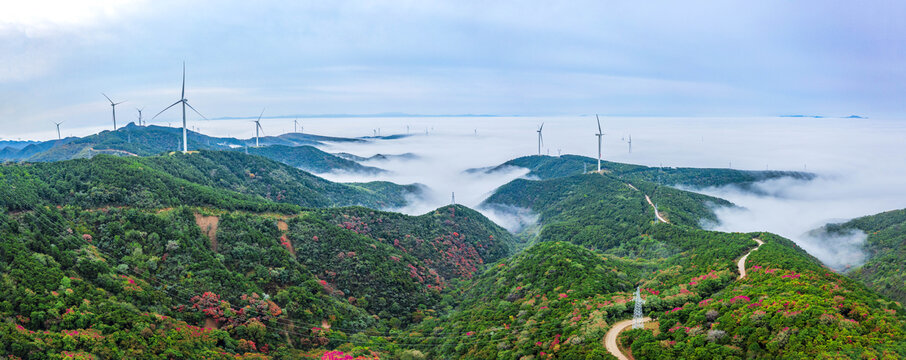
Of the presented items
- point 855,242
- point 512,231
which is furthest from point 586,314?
point 512,231

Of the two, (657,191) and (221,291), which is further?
(657,191)

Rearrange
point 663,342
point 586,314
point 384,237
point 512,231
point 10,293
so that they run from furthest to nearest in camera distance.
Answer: point 512,231 → point 384,237 → point 586,314 → point 10,293 → point 663,342

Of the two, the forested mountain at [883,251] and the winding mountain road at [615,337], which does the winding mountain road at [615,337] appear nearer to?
the winding mountain road at [615,337]

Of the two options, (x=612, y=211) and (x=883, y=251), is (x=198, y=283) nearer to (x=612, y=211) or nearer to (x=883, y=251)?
(x=612, y=211)

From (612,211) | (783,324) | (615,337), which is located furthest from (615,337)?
(612,211)

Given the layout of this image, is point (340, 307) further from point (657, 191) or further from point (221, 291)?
point (657, 191)
